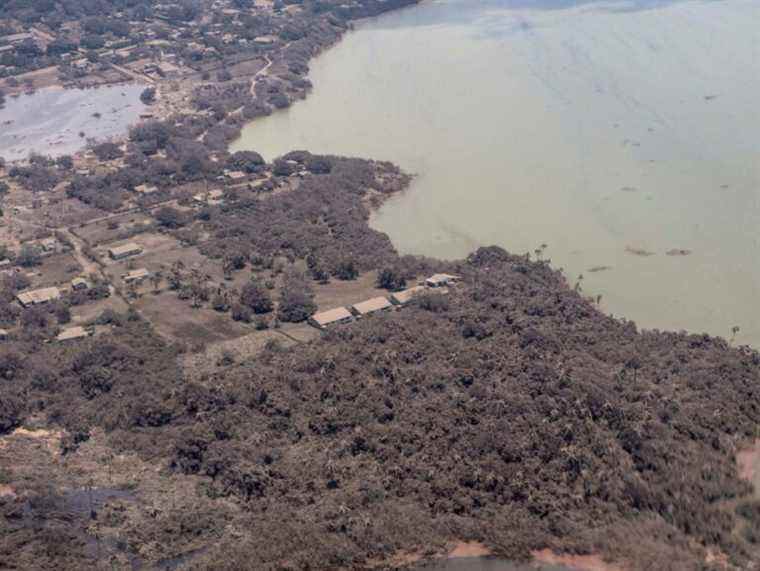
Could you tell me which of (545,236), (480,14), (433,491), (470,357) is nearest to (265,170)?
(545,236)

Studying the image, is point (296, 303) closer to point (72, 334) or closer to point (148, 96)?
point (72, 334)

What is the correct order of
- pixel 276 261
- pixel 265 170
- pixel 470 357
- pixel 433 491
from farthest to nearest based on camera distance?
pixel 265 170, pixel 276 261, pixel 470 357, pixel 433 491

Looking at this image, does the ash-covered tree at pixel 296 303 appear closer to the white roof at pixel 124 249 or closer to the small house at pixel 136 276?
the small house at pixel 136 276

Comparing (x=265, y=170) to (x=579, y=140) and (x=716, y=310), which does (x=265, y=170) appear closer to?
(x=579, y=140)

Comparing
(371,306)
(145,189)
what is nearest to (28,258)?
(145,189)

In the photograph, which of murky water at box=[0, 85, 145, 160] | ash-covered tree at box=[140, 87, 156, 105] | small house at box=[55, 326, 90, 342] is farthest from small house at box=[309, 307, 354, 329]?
ash-covered tree at box=[140, 87, 156, 105]
